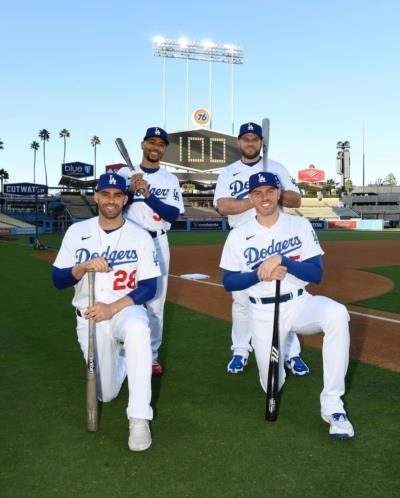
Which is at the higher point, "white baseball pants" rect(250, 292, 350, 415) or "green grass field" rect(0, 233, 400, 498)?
"white baseball pants" rect(250, 292, 350, 415)

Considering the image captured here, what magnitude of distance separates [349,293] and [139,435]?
23.9ft

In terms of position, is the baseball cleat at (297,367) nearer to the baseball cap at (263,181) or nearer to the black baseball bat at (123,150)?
the baseball cap at (263,181)

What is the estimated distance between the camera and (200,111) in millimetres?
49000

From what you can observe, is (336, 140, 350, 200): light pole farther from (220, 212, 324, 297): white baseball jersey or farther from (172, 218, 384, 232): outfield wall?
(220, 212, 324, 297): white baseball jersey

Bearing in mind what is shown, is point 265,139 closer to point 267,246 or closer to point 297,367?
point 267,246

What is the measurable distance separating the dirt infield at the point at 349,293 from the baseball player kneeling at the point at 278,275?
66.9 inches

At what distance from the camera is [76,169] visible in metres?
49.1

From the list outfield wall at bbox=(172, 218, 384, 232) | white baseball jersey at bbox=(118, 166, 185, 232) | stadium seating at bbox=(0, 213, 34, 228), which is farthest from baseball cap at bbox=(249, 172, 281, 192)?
stadium seating at bbox=(0, 213, 34, 228)

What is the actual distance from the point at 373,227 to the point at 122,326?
4984 centimetres

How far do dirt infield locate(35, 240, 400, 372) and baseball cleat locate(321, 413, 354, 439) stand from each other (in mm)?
1792

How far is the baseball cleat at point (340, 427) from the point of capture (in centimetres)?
331

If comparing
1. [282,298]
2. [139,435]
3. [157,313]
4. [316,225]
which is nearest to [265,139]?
[282,298]

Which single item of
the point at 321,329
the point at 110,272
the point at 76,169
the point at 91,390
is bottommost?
the point at 91,390

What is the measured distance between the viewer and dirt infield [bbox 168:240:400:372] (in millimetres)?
5660
